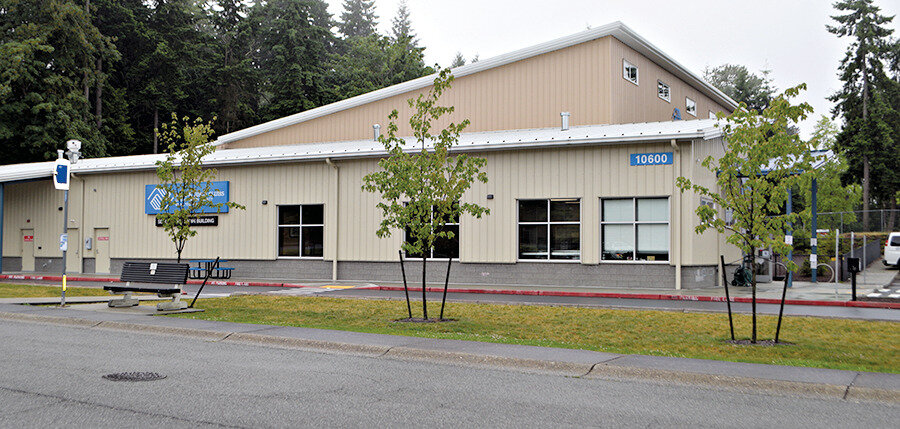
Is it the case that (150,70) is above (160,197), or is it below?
above

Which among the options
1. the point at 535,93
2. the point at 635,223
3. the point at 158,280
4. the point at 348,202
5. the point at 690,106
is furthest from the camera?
the point at 690,106

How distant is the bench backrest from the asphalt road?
218 inches

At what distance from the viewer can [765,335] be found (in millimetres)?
11844

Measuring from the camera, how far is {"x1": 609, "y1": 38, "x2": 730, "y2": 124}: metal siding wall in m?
25.9

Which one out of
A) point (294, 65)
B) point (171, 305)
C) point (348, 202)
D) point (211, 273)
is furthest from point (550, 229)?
point (294, 65)

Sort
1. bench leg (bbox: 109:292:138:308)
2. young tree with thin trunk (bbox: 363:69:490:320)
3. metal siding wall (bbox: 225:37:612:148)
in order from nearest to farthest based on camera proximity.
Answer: young tree with thin trunk (bbox: 363:69:490:320), bench leg (bbox: 109:292:138:308), metal siding wall (bbox: 225:37:612:148)

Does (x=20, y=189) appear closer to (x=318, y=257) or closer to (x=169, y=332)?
(x=318, y=257)

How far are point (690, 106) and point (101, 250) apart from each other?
26005 millimetres

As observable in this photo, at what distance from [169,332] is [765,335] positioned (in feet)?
32.4

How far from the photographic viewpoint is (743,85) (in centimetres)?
7088

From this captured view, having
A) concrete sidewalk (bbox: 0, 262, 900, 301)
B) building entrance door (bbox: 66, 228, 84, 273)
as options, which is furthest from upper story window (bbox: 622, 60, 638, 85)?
building entrance door (bbox: 66, 228, 84, 273)

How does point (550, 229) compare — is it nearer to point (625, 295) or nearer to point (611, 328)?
point (625, 295)

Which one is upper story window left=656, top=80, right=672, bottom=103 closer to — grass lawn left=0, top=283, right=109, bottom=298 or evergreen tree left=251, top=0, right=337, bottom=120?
grass lawn left=0, top=283, right=109, bottom=298

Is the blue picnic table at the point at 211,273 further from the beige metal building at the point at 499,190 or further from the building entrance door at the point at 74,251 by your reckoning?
the building entrance door at the point at 74,251
